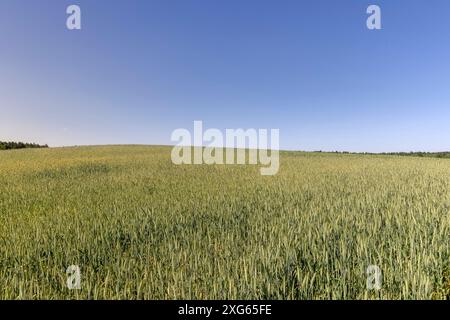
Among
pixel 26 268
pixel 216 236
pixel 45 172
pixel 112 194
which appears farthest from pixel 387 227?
pixel 45 172

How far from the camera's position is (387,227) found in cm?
511

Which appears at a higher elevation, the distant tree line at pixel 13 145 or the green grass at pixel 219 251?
the distant tree line at pixel 13 145

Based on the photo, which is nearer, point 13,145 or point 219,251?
point 219,251

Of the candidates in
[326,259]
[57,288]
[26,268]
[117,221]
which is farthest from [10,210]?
[326,259]

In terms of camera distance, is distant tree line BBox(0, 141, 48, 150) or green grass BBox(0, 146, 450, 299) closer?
green grass BBox(0, 146, 450, 299)

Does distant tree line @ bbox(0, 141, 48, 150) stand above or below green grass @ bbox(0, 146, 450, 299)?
above

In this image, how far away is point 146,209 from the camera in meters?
7.00

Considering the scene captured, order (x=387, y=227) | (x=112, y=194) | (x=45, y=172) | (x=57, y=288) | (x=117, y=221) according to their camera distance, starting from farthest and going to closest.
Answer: (x=45, y=172)
(x=112, y=194)
(x=117, y=221)
(x=387, y=227)
(x=57, y=288)

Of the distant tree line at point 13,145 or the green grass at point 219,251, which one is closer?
the green grass at point 219,251

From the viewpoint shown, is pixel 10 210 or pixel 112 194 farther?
pixel 112 194
